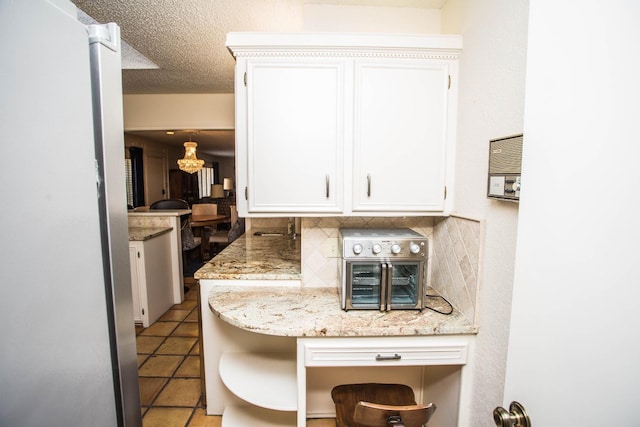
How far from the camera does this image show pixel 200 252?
5.66 meters

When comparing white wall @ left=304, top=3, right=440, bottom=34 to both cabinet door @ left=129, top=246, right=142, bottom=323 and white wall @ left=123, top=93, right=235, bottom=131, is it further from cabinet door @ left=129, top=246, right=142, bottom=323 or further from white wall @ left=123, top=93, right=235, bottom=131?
cabinet door @ left=129, top=246, right=142, bottom=323

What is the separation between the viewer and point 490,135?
1243 millimetres

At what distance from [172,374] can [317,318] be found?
1.63 meters

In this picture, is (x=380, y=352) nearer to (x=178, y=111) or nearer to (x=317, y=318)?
(x=317, y=318)

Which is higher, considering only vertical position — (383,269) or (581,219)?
(581,219)

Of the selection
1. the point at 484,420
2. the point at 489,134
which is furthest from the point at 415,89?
the point at 484,420

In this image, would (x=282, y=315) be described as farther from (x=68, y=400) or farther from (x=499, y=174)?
(x=499, y=174)

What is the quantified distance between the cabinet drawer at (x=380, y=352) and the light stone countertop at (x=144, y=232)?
2342mm

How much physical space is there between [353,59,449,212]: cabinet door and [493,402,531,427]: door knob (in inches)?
39.2

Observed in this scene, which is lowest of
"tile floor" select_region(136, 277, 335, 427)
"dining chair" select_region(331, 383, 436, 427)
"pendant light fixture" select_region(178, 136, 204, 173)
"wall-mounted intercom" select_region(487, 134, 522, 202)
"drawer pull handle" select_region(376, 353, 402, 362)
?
"tile floor" select_region(136, 277, 335, 427)

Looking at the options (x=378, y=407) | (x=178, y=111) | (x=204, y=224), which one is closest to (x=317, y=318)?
(x=378, y=407)

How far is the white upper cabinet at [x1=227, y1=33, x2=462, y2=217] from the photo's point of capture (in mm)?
1483

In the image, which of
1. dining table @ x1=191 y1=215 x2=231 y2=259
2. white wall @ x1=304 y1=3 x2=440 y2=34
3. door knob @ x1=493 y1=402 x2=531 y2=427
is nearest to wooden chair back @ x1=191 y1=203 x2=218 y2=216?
dining table @ x1=191 y1=215 x2=231 y2=259

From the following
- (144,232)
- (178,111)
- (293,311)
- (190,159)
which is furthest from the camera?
(190,159)
